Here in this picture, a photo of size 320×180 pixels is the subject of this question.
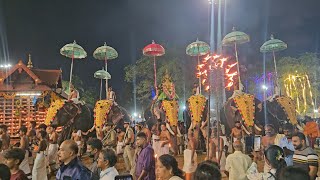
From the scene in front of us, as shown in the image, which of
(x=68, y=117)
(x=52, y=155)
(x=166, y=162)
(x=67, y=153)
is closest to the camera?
(x=166, y=162)

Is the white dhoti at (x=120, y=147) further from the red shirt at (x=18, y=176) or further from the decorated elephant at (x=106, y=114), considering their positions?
the red shirt at (x=18, y=176)

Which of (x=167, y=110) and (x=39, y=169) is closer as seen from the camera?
(x=39, y=169)

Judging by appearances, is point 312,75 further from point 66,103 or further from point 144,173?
point 144,173

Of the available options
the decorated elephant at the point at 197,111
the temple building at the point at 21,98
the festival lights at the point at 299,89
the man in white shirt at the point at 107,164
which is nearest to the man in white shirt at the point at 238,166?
the man in white shirt at the point at 107,164

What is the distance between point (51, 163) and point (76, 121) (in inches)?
151

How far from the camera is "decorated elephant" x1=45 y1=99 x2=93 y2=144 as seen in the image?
12.4 meters

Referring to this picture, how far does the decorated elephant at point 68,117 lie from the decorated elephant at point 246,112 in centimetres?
579

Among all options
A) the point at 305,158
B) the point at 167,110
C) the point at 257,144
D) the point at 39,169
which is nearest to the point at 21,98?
the point at 167,110

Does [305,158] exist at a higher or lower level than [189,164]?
higher

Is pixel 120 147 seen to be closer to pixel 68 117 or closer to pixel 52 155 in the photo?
pixel 52 155

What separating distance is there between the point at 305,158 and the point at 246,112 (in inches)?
271

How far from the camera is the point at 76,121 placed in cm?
1368

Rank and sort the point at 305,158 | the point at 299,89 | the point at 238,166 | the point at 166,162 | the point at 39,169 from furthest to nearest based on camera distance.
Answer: the point at 299,89 < the point at 39,169 < the point at 238,166 < the point at 305,158 < the point at 166,162

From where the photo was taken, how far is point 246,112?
11.4 meters
